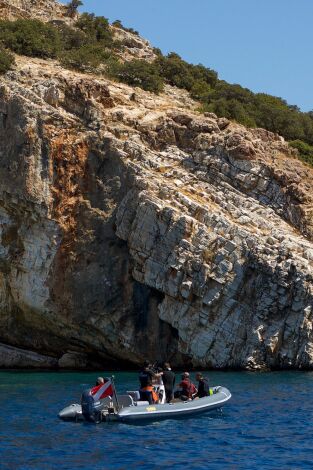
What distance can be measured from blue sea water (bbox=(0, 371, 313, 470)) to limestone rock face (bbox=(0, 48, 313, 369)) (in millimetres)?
7301

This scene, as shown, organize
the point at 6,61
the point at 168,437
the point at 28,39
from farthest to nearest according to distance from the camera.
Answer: the point at 28,39, the point at 6,61, the point at 168,437

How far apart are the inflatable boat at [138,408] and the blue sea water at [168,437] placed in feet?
0.91

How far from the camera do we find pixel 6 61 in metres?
42.9

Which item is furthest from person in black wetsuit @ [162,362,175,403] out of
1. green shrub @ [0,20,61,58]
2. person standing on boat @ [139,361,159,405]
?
green shrub @ [0,20,61,58]

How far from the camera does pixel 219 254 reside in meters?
36.9

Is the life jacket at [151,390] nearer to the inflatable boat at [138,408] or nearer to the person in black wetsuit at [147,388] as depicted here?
the person in black wetsuit at [147,388]

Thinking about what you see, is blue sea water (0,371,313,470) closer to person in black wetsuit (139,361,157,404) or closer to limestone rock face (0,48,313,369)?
person in black wetsuit (139,361,157,404)

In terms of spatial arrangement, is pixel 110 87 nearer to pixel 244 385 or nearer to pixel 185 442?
pixel 244 385

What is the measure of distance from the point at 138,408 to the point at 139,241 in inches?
595

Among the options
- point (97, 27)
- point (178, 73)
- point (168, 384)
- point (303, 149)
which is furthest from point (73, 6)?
point (168, 384)

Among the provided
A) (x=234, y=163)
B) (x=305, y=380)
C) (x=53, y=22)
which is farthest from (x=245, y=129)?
(x=53, y=22)

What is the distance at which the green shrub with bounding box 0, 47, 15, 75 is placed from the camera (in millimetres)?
42562

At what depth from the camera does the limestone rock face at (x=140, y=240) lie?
3684 centimetres

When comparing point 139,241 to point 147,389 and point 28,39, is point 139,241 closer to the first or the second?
point 147,389
